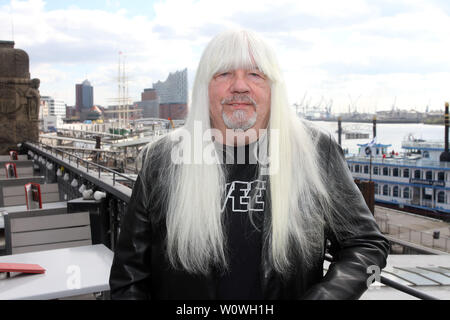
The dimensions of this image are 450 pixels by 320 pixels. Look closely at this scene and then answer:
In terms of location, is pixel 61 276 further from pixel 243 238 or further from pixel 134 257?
pixel 243 238

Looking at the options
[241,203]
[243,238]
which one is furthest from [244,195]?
[243,238]

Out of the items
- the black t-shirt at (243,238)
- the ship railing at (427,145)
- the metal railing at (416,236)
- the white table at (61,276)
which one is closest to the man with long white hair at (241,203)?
the black t-shirt at (243,238)

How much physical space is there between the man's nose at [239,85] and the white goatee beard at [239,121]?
0.25 ft

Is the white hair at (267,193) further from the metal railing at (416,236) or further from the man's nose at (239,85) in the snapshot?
the metal railing at (416,236)

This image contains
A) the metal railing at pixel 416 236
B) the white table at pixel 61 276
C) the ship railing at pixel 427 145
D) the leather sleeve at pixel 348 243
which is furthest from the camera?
the ship railing at pixel 427 145

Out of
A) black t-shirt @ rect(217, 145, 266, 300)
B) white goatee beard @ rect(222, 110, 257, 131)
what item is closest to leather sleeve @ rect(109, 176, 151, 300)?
black t-shirt @ rect(217, 145, 266, 300)

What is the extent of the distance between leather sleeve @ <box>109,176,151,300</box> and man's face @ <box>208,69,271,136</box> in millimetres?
428

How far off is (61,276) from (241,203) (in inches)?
67.6

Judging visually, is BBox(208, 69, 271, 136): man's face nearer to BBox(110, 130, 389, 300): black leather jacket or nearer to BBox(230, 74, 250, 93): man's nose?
BBox(230, 74, 250, 93): man's nose

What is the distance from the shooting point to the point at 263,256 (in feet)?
4.78

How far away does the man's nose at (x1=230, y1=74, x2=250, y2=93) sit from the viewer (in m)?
1.52

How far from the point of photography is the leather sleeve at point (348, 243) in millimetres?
1264
